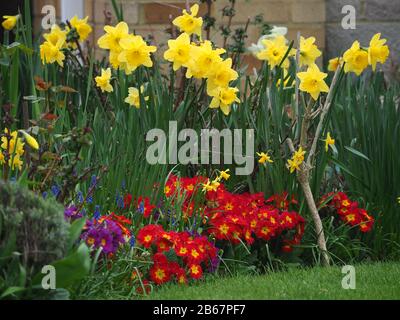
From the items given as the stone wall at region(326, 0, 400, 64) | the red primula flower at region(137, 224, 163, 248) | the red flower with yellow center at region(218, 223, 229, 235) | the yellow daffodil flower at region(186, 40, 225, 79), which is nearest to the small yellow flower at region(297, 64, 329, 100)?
the yellow daffodil flower at region(186, 40, 225, 79)

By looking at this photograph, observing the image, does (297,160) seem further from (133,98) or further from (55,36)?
(55,36)

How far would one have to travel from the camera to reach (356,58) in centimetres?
370

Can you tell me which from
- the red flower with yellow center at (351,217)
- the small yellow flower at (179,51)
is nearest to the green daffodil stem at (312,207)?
the red flower with yellow center at (351,217)

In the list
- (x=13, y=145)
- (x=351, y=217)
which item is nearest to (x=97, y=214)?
(x=13, y=145)

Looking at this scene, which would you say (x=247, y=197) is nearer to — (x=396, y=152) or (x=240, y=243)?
(x=240, y=243)

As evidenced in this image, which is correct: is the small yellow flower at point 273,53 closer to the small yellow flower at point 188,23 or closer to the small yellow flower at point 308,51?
the small yellow flower at point 308,51

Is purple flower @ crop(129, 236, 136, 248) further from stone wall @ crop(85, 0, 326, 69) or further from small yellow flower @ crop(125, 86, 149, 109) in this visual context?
stone wall @ crop(85, 0, 326, 69)

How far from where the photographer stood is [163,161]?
12.1 ft

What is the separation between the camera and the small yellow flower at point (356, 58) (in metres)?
3.68

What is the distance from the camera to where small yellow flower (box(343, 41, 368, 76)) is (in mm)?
3682

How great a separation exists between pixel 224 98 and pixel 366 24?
9.01 ft

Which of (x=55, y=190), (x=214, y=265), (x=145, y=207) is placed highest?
(x=55, y=190)
